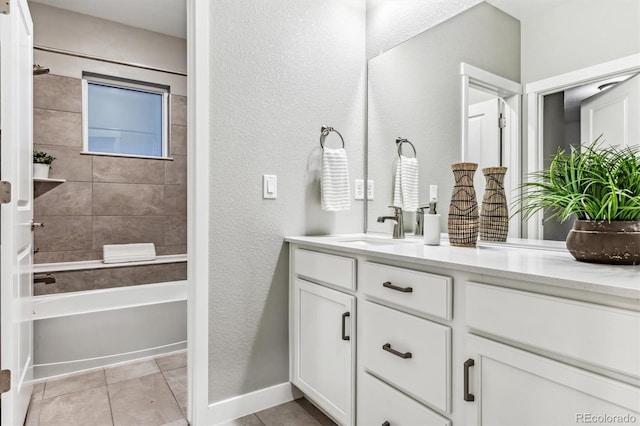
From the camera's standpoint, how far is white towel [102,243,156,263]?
311 centimetres

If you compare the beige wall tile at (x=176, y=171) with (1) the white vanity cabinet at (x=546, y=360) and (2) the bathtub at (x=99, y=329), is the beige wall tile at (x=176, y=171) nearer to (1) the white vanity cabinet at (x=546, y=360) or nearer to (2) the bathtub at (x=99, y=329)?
(2) the bathtub at (x=99, y=329)

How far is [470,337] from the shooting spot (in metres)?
1.00

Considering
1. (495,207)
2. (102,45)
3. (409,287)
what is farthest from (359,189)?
Answer: (102,45)

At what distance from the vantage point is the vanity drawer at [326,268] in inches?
57.4

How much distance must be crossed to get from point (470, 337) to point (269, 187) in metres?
1.16

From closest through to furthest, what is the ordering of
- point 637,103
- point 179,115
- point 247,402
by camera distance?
1. point 637,103
2. point 247,402
3. point 179,115

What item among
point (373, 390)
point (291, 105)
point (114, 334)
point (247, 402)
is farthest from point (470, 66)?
point (114, 334)

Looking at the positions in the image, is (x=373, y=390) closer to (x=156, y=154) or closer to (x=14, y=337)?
(x=14, y=337)

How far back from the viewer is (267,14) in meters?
1.82

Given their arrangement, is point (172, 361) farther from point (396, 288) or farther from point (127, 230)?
point (396, 288)

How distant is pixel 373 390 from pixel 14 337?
1.49 meters

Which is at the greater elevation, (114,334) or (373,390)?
(373,390)

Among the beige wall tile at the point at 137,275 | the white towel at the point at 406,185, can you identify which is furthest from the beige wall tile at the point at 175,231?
the white towel at the point at 406,185

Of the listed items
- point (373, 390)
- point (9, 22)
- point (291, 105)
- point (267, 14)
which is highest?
point (267, 14)
